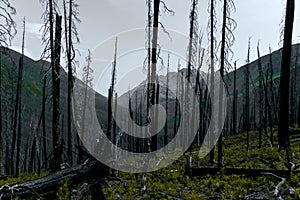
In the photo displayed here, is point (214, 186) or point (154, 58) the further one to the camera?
point (154, 58)

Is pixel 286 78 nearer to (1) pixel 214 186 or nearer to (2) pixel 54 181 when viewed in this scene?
(1) pixel 214 186

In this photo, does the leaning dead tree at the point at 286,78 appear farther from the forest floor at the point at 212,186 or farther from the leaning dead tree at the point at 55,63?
the leaning dead tree at the point at 55,63

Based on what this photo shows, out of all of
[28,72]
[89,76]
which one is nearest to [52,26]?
[89,76]

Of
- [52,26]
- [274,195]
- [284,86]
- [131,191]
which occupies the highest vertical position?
[52,26]

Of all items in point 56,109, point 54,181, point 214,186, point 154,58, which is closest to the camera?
point 54,181

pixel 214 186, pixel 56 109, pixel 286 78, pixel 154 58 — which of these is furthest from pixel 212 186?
pixel 56 109

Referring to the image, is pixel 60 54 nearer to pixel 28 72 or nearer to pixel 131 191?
pixel 131 191

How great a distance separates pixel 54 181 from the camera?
705 centimetres

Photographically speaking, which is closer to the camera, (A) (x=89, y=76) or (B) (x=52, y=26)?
(B) (x=52, y=26)

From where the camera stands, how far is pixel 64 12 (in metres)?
15.0

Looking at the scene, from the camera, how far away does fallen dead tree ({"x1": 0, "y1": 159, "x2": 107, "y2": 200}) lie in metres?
6.48

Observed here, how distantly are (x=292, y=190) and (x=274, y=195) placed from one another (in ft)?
1.48

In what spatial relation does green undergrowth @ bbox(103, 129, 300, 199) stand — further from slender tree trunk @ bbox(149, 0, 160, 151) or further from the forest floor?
slender tree trunk @ bbox(149, 0, 160, 151)

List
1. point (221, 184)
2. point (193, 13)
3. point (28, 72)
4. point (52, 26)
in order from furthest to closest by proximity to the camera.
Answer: point (28, 72)
point (193, 13)
point (52, 26)
point (221, 184)
